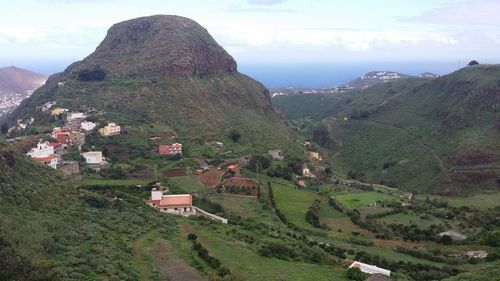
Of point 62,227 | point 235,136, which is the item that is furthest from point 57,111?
point 62,227

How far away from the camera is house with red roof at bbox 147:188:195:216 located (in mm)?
37719

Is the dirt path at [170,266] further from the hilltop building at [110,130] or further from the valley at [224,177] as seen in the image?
the hilltop building at [110,130]

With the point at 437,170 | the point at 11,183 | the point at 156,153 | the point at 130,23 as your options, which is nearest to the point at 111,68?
the point at 130,23

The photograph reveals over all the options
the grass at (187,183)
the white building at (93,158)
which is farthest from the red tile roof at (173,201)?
the white building at (93,158)

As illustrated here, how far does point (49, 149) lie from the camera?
48.1m

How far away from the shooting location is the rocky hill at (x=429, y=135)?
215 ft

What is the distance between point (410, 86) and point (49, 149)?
80.7m

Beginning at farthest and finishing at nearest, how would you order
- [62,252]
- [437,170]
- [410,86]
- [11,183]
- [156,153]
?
[410,86] < [437,170] < [156,153] < [11,183] < [62,252]

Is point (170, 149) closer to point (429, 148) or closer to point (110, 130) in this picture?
point (110, 130)

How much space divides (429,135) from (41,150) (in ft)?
183

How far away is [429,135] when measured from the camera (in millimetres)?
78875

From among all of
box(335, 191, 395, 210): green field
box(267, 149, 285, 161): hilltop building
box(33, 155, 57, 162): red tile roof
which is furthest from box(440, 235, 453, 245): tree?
box(33, 155, 57, 162): red tile roof

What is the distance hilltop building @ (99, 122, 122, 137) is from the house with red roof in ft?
68.8

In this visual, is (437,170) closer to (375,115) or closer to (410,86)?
(375,115)
